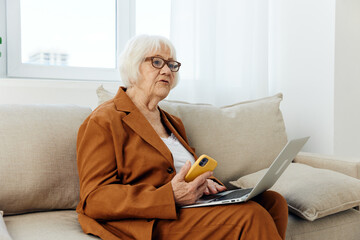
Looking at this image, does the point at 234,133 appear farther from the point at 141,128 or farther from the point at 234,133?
the point at 141,128

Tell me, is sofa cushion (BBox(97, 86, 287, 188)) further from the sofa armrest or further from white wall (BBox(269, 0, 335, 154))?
white wall (BBox(269, 0, 335, 154))

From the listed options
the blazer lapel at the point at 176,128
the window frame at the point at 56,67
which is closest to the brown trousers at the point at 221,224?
the blazer lapel at the point at 176,128

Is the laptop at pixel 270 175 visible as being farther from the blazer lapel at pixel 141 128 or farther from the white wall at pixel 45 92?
the white wall at pixel 45 92

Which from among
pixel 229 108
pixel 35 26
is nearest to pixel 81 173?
pixel 229 108

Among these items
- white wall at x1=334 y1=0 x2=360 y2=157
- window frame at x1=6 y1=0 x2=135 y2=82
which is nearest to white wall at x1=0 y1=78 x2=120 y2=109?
window frame at x1=6 y1=0 x2=135 y2=82

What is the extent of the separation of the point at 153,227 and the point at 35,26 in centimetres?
162

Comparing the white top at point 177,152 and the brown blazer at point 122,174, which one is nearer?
the brown blazer at point 122,174

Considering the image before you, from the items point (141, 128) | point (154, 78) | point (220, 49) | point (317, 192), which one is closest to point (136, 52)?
point (154, 78)

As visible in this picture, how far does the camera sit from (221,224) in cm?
116

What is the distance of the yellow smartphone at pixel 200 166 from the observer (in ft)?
4.03

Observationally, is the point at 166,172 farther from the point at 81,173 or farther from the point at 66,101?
the point at 66,101

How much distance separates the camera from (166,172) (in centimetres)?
140

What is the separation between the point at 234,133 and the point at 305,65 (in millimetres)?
843

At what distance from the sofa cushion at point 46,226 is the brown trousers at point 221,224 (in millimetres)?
263
